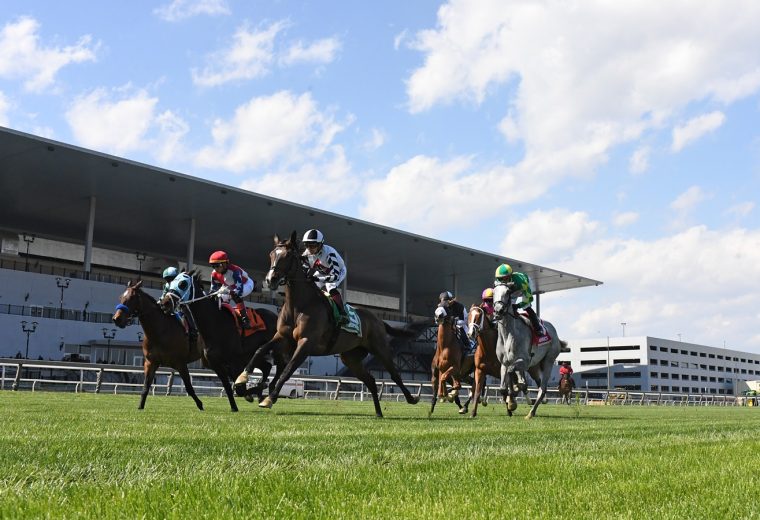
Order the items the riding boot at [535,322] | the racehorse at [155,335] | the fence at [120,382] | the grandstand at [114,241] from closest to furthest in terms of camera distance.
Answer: the racehorse at [155,335] → the riding boot at [535,322] → the fence at [120,382] → the grandstand at [114,241]

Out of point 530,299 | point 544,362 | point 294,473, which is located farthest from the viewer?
point 544,362

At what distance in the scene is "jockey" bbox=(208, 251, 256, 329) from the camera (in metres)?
12.6

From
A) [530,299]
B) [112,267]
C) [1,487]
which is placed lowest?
[1,487]

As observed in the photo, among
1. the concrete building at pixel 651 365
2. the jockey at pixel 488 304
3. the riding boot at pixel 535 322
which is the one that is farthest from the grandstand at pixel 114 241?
the concrete building at pixel 651 365

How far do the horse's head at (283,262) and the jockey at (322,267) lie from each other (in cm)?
29

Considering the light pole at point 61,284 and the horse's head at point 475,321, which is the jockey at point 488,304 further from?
the light pole at point 61,284

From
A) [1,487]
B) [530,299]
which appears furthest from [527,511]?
[530,299]

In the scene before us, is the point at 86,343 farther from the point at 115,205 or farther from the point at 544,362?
the point at 544,362

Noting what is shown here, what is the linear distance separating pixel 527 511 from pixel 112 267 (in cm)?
6797

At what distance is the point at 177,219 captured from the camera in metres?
52.4

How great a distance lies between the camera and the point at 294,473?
3900mm

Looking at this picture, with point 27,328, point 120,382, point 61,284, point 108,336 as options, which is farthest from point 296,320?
point 61,284

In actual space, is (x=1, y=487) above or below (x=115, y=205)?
below

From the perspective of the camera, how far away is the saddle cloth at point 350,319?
11.1 metres
